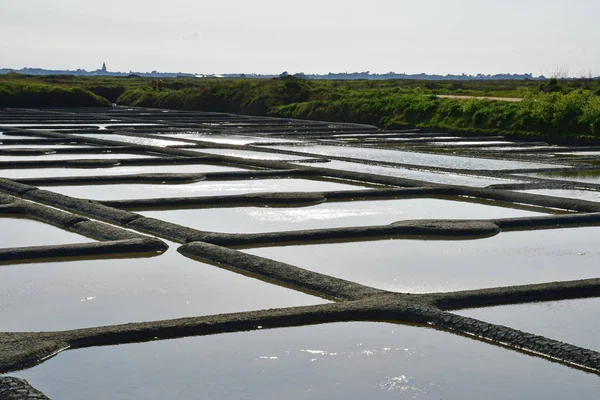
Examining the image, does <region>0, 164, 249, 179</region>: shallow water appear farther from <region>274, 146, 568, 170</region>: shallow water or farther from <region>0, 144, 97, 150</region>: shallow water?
<region>0, 144, 97, 150</region>: shallow water

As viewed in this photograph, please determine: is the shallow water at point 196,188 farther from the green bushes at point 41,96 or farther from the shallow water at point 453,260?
the green bushes at point 41,96

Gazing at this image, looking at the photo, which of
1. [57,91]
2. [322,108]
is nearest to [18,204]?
[322,108]

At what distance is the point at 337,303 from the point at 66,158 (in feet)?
32.7

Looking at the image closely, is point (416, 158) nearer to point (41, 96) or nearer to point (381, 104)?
point (381, 104)

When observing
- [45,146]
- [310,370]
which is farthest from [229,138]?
[310,370]

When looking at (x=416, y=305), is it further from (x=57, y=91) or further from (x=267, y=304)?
(x=57, y=91)

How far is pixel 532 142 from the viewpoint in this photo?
2017cm

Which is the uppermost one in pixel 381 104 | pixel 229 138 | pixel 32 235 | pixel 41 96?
pixel 381 104

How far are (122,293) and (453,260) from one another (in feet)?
8.06

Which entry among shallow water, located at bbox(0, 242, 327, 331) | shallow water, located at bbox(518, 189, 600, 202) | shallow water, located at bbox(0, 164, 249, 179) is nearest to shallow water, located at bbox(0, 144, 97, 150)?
shallow water, located at bbox(0, 164, 249, 179)

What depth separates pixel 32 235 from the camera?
7.65m

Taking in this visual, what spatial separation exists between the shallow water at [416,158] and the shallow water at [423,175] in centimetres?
100

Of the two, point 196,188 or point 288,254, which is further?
point 196,188

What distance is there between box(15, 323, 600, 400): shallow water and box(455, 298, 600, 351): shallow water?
400mm
